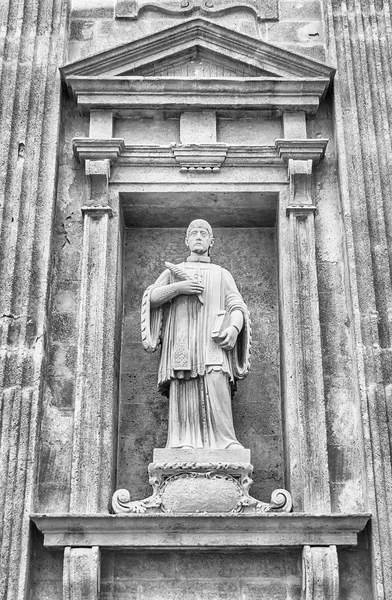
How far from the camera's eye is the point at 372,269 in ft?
29.6

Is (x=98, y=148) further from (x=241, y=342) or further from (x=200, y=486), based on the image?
(x=200, y=486)

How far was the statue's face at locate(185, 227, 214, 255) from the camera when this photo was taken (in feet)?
30.2

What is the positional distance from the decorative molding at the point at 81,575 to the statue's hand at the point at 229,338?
5.88 ft

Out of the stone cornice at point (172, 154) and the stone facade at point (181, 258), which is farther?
the stone cornice at point (172, 154)

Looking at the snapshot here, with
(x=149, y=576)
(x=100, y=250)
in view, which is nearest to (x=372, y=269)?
(x=100, y=250)

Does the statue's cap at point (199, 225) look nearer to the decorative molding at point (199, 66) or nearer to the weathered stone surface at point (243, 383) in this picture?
the weathered stone surface at point (243, 383)

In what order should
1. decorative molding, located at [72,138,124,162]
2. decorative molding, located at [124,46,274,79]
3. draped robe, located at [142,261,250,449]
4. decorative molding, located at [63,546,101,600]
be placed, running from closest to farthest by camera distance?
decorative molding, located at [63,546,101,600] < draped robe, located at [142,261,250,449] < decorative molding, located at [72,138,124,162] < decorative molding, located at [124,46,274,79]

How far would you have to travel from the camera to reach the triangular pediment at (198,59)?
10.0 meters

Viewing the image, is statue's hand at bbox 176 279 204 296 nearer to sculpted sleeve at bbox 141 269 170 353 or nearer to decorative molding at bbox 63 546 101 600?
sculpted sleeve at bbox 141 269 170 353

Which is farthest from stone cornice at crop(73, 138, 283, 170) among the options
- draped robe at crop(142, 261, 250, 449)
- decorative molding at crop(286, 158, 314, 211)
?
draped robe at crop(142, 261, 250, 449)

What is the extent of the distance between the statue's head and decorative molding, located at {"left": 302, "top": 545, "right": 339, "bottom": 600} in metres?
2.60

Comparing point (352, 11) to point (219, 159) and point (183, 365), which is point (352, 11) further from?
point (183, 365)

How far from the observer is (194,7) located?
1050 cm

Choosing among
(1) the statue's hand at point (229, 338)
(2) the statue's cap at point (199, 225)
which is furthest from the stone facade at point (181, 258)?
(1) the statue's hand at point (229, 338)
